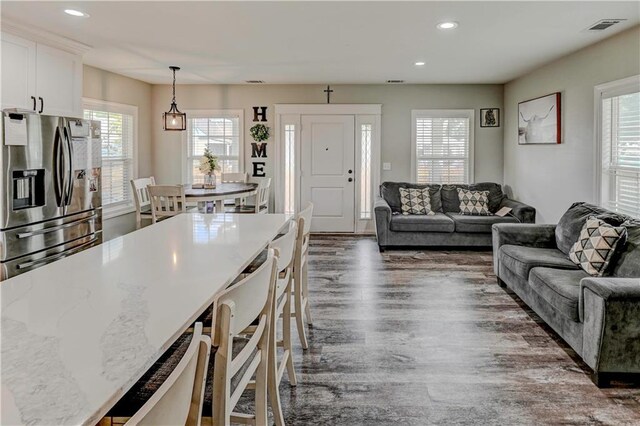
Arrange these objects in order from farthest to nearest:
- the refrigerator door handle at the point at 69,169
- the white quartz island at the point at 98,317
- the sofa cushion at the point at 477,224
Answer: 1. the sofa cushion at the point at 477,224
2. the refrigerator door handle at the point at 69,169
3. the white quartz island at the point at 98,317

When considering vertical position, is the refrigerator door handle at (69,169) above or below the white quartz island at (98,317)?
above

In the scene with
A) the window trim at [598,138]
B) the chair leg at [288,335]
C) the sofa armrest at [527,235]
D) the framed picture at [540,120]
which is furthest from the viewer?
the framed picture at [540,120]

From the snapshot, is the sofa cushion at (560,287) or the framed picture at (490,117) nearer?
the sofa cushion at (560,287)

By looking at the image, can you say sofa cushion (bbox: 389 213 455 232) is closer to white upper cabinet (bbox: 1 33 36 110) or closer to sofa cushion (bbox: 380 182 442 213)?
sofa cushion (bbox: 380 182 442 213)

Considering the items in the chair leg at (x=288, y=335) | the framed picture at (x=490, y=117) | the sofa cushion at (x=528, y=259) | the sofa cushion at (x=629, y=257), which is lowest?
the chair leg at (x=288, y=335)

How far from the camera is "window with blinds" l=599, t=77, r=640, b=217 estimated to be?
4.20m

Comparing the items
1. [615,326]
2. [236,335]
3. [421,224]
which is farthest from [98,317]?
[421,224]

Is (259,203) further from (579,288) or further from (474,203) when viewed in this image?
(579,288)

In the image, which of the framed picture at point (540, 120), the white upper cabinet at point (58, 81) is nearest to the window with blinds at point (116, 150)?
the white upper cabinet at point (58, 81)

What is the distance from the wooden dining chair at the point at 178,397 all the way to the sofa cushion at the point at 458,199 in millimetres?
6385

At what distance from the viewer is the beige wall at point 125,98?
603cm

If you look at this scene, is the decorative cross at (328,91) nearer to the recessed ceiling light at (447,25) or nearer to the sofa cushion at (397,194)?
the sofa cushion at (397,194)

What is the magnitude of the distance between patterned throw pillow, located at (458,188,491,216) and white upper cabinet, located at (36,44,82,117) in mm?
5225

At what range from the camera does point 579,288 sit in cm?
305
